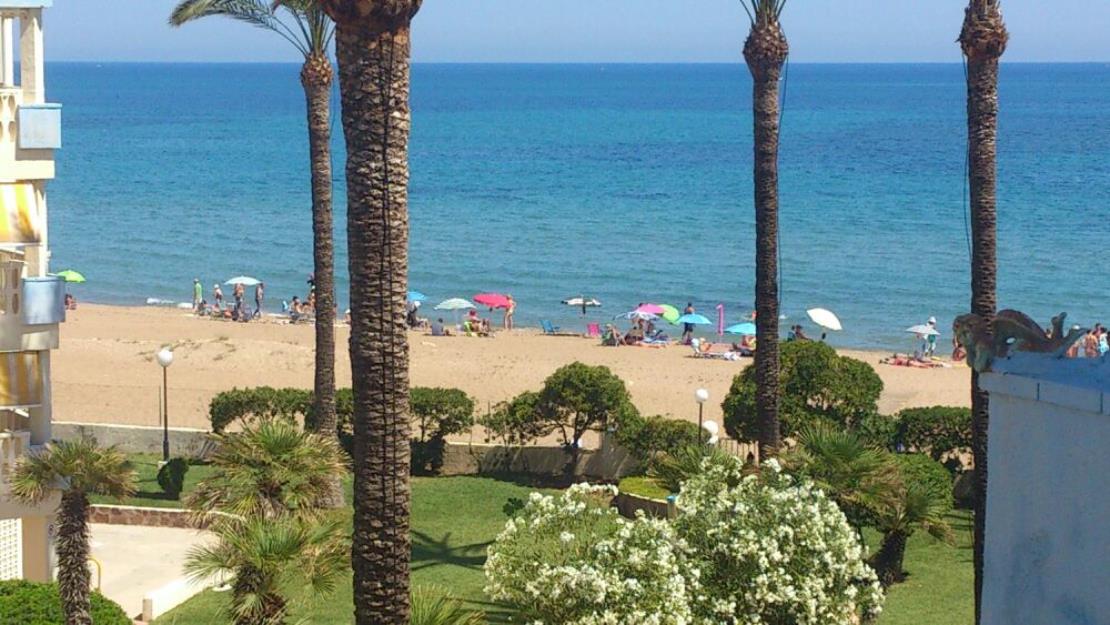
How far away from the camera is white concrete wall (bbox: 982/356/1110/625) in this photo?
881 cm

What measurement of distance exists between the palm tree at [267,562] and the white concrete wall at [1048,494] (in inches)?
200

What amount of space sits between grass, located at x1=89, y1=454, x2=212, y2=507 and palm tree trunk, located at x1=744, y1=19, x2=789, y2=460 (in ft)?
24.8

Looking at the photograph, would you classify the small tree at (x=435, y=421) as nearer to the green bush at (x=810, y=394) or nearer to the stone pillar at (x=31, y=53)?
the green bush at (x=810, y=394)

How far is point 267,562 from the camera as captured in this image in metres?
12.2

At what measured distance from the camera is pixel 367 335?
1043 cm

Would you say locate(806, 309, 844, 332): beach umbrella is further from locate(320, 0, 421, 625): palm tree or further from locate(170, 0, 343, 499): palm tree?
locate(320, 0, 421, 625): palm tree

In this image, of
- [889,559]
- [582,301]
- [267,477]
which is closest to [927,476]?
[889,559]

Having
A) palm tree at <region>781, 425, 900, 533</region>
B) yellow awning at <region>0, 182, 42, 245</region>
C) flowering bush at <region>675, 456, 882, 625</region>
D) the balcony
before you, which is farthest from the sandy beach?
flowering bush at <region>675, 456, 882, 625</region>

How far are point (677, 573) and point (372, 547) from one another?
12.2 ft

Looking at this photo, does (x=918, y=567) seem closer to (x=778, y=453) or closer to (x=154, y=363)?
(x=778, y=453)

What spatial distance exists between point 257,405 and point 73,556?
13.1 meters

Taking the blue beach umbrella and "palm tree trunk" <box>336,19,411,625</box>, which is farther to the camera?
the blue beach umbrella

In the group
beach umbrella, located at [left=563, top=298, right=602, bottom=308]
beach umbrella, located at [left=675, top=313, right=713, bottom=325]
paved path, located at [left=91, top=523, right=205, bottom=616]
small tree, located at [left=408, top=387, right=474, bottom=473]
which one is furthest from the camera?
beach umbrella, located at [left=563, top=298, right=602, bottom=308]

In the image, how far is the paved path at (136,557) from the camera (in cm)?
1928
